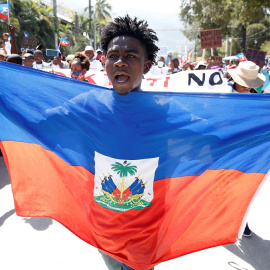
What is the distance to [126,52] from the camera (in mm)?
1760

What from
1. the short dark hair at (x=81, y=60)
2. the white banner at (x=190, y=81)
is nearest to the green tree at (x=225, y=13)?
the white banner at (x=190, y=81)

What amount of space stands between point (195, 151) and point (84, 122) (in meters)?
0.72

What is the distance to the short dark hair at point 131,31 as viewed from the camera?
1844 millimetres

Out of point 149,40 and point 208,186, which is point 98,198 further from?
point 149,40

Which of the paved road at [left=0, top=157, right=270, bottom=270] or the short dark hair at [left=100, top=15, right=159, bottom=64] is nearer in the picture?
the short dark hair at [left=100, top=15, right=159, bottom=64]

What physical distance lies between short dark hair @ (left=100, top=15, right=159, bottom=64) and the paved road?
1852 mm

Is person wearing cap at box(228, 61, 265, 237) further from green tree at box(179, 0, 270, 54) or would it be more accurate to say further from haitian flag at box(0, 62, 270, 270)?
green tree at box(179, 0, 270, 54)

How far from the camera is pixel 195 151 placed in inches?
74.2

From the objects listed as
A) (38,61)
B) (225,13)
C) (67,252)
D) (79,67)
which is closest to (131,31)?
(67,252)

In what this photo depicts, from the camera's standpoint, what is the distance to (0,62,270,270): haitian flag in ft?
6.07

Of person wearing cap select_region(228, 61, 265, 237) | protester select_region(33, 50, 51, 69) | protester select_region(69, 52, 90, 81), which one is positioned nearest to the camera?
person wearing cap select_region(228, 61, 265, 237)

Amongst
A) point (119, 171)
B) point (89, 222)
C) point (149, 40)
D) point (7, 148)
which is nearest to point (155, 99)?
point (149, 40)

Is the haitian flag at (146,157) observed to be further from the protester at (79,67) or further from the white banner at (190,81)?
the white banner at (190,81)

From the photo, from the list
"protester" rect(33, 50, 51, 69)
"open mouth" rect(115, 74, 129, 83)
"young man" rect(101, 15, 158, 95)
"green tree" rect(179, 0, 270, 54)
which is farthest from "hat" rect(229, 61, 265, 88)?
"green tree" rect(179, 0, 270, 54)
